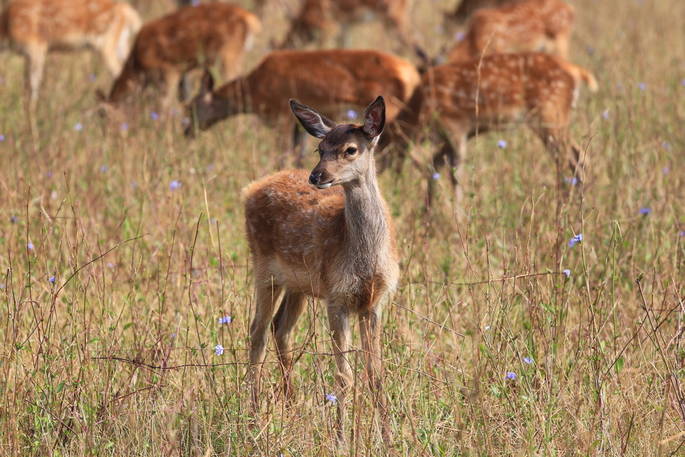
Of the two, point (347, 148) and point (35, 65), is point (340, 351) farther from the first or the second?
point (35, 65)

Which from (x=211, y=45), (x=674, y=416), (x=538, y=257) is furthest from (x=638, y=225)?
(x=211, y=45)

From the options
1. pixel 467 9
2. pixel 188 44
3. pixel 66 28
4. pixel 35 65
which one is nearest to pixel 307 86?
pixel 188 44

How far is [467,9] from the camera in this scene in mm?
12984

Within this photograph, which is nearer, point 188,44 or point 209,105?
point 209,105

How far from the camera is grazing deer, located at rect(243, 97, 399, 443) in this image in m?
3.96

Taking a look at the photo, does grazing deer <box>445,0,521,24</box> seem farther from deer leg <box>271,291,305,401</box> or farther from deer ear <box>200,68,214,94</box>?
deer leg <box>271,291,305,401</box>

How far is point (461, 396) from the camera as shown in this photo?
13.4ft

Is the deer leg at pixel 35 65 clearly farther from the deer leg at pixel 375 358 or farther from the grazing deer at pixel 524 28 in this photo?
the deer leg at pixel 375 358

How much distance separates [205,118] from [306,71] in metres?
0.89

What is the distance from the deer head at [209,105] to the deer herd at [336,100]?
1 centimetres

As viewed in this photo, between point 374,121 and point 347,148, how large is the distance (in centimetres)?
17

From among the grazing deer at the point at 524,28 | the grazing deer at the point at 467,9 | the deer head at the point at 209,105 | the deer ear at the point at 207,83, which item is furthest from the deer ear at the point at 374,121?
the grazing deer at the point at 467,9

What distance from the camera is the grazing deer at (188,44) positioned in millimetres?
10102

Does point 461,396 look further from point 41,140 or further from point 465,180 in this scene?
point 41,140
